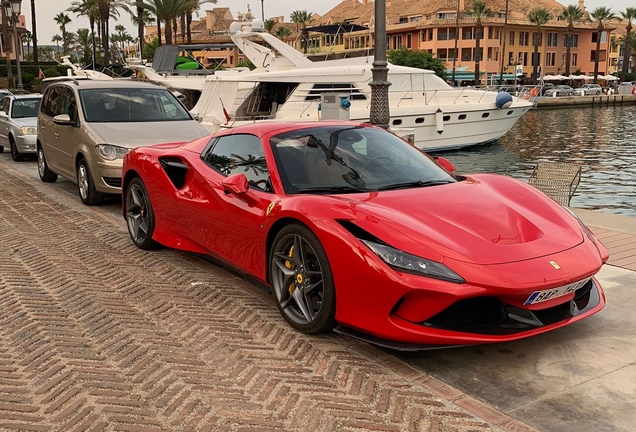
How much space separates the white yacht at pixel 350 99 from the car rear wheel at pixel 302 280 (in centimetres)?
1434

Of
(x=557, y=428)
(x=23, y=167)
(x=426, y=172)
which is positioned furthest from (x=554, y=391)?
(x=23, y=167)

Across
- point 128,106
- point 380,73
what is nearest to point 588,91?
point 380,73

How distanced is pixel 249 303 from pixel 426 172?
169 cm

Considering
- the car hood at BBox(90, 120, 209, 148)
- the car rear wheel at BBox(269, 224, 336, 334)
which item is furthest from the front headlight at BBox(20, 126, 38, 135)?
the car rear wheel at BBox(269, 224, 336, 334)

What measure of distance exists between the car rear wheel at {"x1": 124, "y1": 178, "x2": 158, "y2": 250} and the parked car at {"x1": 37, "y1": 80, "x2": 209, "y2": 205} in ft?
6.56

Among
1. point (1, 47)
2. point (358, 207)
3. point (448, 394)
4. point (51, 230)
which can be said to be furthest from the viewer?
point (1, 47)

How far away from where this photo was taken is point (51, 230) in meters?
7.70

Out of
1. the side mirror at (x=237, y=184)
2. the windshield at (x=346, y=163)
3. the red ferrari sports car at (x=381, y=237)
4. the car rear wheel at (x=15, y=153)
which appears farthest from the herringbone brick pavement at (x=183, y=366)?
the car rear wheel at (x=15, y=153)

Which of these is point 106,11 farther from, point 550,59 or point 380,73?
point 550,59

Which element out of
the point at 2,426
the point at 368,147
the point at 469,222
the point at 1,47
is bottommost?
the point at 2,426

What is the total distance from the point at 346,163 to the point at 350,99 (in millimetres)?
16077

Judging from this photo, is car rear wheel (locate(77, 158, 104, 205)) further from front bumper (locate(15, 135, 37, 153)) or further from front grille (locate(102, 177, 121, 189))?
front bumper (locate(15, 135, 37, 153))

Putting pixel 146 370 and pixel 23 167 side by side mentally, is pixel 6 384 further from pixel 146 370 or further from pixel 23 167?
pixel 23 167

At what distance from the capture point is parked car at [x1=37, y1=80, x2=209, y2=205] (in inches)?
348
